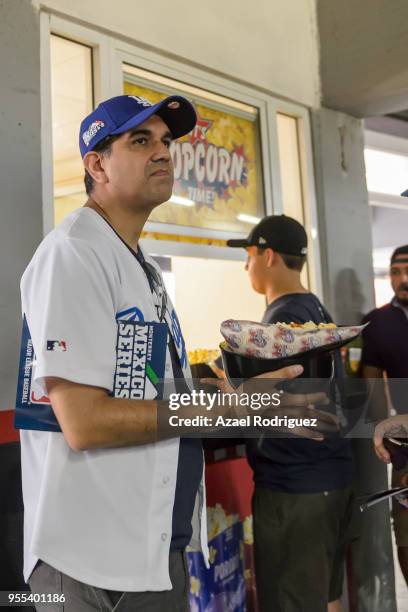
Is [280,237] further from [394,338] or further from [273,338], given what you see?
[273,338]

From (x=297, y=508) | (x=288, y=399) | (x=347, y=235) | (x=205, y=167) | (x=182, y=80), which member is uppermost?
(x=182, y=80)

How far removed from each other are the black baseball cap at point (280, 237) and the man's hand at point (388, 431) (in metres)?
0.89

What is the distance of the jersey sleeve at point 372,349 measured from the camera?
337cm

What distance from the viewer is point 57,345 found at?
4.28 feet

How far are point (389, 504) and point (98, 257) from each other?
2409mm

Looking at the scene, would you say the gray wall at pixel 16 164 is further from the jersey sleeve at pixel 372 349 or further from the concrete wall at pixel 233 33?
the jersey sleeve at pixel 372 349

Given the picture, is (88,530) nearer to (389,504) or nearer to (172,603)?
(172,603)

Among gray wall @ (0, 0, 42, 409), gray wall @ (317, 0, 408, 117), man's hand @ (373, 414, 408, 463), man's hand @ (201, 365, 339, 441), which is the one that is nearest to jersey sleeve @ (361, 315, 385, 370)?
gray wall @ (317, 0, 408, 117)

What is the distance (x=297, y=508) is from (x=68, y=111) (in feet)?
5.67

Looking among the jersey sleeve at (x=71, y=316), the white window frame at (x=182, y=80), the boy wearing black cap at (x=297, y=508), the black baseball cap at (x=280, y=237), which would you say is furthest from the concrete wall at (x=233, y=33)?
the jersey sleeve at (x=71, y=316)

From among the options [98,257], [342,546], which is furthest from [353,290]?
[98,257]

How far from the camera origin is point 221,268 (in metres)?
3.65

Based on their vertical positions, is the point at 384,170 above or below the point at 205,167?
above

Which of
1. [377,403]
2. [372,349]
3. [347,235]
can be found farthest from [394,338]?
[377,403]
